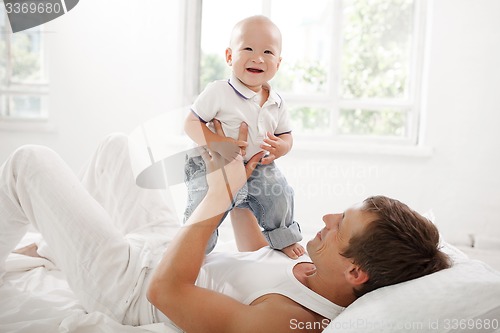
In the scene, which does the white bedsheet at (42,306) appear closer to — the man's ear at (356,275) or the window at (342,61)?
the man's ear at (356,275)

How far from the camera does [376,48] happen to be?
11.4 ft

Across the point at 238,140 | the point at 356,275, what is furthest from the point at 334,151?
the point at 356,275

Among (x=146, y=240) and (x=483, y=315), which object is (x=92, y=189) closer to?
(x=146, y=240)

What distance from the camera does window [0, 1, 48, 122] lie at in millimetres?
3754

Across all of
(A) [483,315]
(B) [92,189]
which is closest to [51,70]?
(B) [92,189]

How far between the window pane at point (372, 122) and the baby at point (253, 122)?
6.61ft

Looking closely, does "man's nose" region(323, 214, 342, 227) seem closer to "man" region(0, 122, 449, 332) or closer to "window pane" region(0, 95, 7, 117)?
"man" region(0, 122, 449, 332)

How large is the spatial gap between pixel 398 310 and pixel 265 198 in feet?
1.97

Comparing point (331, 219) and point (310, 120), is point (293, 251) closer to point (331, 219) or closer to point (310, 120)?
point (331, 219)

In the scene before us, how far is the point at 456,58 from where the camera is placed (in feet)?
10.3

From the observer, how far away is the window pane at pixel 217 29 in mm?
3504

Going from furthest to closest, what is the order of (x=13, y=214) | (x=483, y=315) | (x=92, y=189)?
(x=92, y=189) → (x=13, y=214) → (x=483, y=315)

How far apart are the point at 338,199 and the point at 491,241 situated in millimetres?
927

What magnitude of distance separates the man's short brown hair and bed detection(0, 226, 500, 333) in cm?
4
